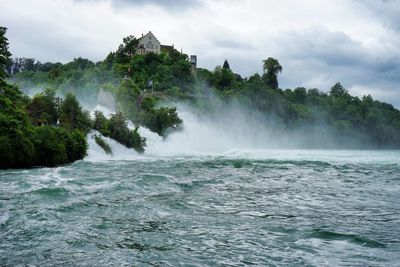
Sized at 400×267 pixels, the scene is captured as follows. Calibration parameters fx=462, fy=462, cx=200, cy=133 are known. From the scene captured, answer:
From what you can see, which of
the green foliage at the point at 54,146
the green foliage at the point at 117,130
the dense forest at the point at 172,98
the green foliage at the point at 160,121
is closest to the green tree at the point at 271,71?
the dense forest at the point at 172,98

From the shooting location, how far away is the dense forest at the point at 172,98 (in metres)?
49.0

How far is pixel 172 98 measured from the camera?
103 metres

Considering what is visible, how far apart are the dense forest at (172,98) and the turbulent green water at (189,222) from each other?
75.3 ft

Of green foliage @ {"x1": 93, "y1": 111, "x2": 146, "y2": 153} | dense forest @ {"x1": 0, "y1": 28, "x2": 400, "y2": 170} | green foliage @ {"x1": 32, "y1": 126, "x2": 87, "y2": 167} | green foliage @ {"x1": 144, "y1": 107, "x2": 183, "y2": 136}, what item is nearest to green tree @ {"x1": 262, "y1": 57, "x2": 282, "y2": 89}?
dense forest @ {"x1": 0, "y1": 28, "x2": 400, "y2": 170}

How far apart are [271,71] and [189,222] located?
14341 centimetres

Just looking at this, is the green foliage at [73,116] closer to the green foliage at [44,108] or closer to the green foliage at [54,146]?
the green foliage at [44,108]

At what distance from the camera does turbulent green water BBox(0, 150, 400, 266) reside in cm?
1081

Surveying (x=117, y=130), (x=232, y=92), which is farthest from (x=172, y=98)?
(x=117, y=130)

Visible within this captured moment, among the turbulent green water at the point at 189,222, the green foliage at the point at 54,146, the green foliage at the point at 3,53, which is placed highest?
the green foliage at the point at 3,53

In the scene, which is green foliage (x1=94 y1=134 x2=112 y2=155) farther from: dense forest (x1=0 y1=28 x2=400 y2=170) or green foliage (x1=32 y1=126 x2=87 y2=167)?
green foliage (x1=32 y1=126 x2=87 y2=167)

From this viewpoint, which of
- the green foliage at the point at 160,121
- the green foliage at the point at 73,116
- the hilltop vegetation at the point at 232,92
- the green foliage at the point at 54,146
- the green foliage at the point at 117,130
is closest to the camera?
the green foliage at the point at 54,146

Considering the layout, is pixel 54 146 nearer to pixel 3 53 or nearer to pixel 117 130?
pixel 3 53

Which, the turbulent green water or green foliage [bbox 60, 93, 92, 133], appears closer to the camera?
the turbulent green water

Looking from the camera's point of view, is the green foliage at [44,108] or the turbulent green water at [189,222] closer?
the turbulent green water at [189,222]
